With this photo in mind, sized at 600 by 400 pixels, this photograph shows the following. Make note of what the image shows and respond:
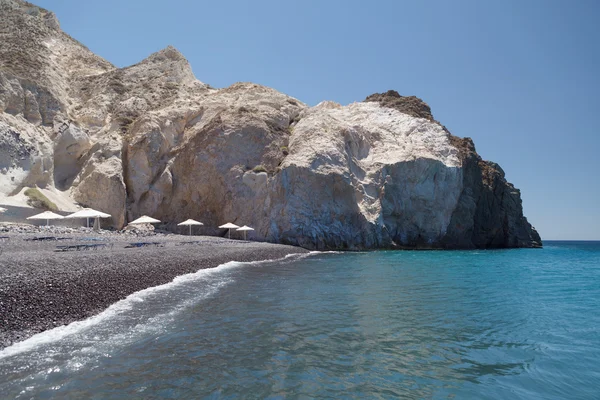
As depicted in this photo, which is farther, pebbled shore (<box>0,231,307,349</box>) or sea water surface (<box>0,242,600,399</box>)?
pebbled shore (<box>0,231,307,349</box>)

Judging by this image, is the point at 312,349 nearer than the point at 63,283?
Yes

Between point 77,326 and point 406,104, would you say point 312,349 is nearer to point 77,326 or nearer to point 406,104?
point 77,326

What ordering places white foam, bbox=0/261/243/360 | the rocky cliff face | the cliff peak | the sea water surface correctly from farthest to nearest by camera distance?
1. the cliff peak
2. the rocky cliff face
3. white foam, bbox=0/261/243/360
4. the sea water surface

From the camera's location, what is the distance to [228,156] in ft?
147

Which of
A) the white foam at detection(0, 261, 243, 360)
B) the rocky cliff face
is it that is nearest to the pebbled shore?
the white foam at detection(0, 261, 243, 360)

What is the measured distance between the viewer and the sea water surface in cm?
579

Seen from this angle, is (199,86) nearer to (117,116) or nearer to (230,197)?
(117,116)

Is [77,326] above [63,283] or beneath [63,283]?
beneath

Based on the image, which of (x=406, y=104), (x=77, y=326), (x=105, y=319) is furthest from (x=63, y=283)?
(x=406, y=104)

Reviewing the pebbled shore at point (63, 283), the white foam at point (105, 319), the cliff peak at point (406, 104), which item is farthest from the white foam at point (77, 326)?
the cliff peak at point (406, 104)

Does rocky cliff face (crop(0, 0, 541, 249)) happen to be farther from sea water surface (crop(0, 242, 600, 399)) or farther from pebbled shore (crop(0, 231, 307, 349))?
sea water surface (crop(0, 242, 600, 399))

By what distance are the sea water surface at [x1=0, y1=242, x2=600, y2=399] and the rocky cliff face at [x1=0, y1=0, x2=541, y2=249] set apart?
2846cm

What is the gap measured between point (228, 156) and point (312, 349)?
3907 cm

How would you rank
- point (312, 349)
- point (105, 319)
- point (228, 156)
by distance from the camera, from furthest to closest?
point (228, 156) < point (105, 319) < point (312, 349)
